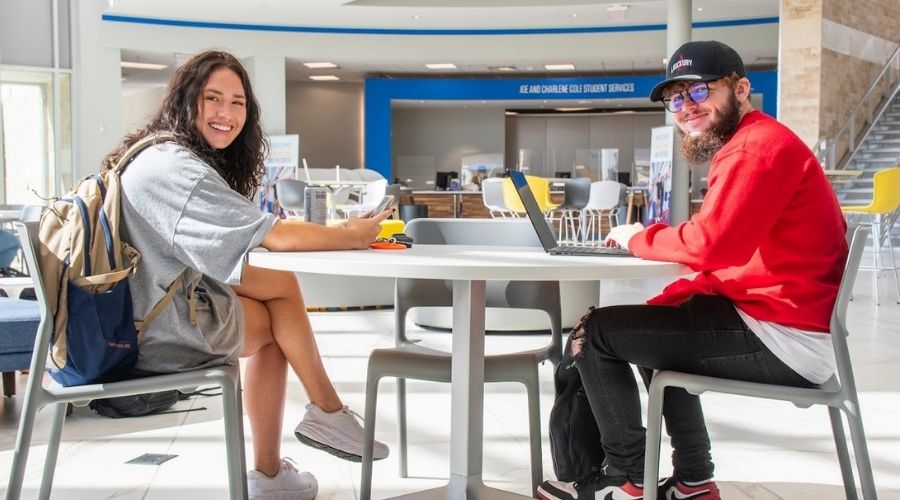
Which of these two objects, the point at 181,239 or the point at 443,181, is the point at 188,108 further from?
the point at 443,181

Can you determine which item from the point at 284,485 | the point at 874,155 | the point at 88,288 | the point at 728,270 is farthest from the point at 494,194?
the point at 88,288

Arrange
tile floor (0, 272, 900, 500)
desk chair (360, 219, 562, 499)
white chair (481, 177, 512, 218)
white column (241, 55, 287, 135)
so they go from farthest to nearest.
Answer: white column (241, 55, 287, 135)
white chair (481, 177, 512, 218)
tile floor (0, 272, 900, 500)
desk chair (360, 219, 562, 499)

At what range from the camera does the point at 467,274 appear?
1505 millimetres

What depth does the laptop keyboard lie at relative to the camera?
6.10 ft

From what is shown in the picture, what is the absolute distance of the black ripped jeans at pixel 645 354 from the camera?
1.76m

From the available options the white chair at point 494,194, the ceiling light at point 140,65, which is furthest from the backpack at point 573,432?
the ceiling light at point 140,65

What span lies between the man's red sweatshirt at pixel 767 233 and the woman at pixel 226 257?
714 millimetres

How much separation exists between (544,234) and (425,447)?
115 cm

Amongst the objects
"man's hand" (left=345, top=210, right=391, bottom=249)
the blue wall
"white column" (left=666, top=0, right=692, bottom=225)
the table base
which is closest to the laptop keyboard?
"man's hand" (left=345, top=210, right=391, bottom=249)

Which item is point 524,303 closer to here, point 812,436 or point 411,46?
point 812,436

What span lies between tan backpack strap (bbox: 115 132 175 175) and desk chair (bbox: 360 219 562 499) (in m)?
0.69

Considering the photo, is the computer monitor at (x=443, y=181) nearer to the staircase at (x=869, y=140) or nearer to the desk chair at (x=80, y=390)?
the staircase at (x=869, y=140)

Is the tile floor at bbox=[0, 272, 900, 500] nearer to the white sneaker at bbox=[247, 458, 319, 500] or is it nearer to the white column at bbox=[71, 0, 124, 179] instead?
the white sneaker at bbox=[247, 458, 319, 500]

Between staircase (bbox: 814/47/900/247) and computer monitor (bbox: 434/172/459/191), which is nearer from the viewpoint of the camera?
staircase (bbox: 814/47/900/247)
